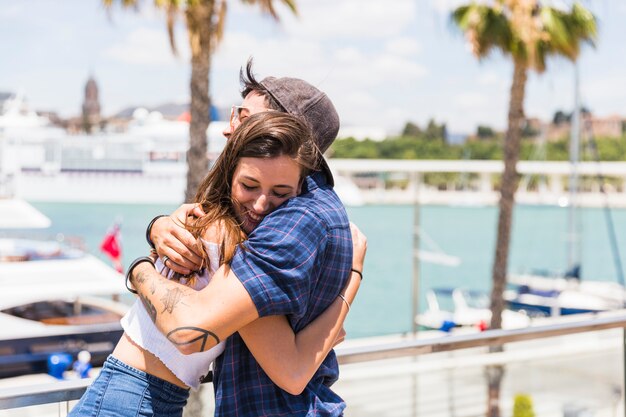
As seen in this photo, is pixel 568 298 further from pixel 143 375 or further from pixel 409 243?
pixel 409 243

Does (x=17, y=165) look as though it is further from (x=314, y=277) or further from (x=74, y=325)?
(x=314, y=277)

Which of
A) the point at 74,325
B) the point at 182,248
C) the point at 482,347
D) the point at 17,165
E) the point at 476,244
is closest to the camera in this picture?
the point at 182,248

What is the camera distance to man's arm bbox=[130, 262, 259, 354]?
4.66ft

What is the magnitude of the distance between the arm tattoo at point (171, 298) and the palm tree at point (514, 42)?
36.7 ft

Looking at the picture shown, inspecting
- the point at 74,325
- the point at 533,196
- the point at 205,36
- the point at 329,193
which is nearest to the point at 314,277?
the point at 329,193

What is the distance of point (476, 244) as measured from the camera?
94.2m

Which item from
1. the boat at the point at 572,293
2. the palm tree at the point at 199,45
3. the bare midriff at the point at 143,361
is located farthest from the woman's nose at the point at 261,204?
the boat at the point at 572,293

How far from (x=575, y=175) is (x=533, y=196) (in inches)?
4128

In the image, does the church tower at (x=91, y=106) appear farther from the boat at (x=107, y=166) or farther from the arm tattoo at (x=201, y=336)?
the arm tattoo at (x=201, y=336)

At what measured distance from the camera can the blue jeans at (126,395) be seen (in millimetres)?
1591

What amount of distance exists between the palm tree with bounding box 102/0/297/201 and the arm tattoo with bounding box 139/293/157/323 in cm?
783

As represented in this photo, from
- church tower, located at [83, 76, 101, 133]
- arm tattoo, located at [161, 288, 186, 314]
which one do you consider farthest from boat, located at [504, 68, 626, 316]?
church tower, located at [83, 76, 101, 133]

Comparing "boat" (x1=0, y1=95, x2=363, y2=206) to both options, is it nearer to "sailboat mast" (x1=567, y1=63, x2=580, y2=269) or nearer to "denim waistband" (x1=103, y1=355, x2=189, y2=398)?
"sailboat mast" (x1=567, y1=63, x2=580, y2=269)

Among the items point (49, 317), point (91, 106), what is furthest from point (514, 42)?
point (91, 106)
